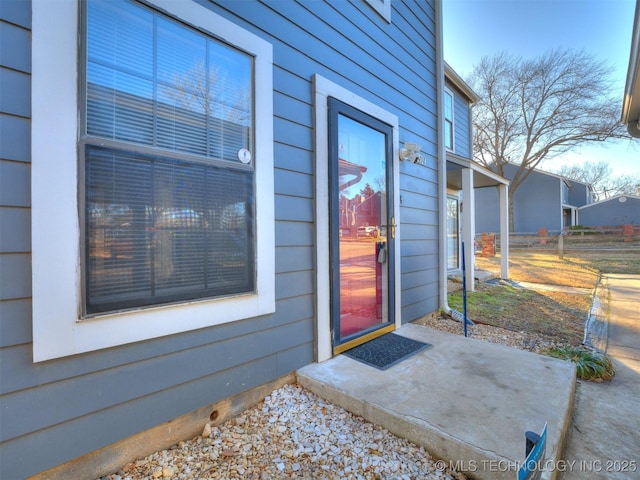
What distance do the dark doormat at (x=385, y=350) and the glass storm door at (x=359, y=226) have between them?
7 cm

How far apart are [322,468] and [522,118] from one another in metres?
22.1

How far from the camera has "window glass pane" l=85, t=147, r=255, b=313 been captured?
1.39m

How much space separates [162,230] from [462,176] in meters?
6.00

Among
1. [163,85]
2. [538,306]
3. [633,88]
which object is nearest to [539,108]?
[538,306]

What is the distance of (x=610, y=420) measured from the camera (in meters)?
1.95

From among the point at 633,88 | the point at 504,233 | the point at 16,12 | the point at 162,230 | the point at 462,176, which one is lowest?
the point at 162,230

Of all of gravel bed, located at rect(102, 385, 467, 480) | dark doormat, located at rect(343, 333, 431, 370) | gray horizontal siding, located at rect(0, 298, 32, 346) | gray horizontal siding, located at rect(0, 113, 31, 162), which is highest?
gray horizontal siding, located at rect(0, 113, 31, 162)

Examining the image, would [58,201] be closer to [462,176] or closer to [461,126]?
[462,176]

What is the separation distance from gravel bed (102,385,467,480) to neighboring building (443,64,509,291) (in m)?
4.60

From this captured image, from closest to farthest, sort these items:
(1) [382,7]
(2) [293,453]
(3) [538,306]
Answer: (2) [293,453]
(1) [382,7]
(3) [538,306]

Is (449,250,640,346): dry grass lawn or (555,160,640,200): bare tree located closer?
(449,250,640,346): dry grass lawn

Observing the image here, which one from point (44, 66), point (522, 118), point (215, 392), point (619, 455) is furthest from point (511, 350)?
point (522, 118)

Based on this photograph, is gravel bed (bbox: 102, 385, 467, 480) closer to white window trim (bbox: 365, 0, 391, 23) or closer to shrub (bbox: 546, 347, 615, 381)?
shrub (bbox: 546, 347, 615, 381)

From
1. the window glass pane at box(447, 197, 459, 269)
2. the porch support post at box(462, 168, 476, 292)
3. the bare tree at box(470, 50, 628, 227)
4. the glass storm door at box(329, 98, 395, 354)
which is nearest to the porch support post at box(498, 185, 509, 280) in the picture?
the window glass pane at box(447, 197, 459, 269)
